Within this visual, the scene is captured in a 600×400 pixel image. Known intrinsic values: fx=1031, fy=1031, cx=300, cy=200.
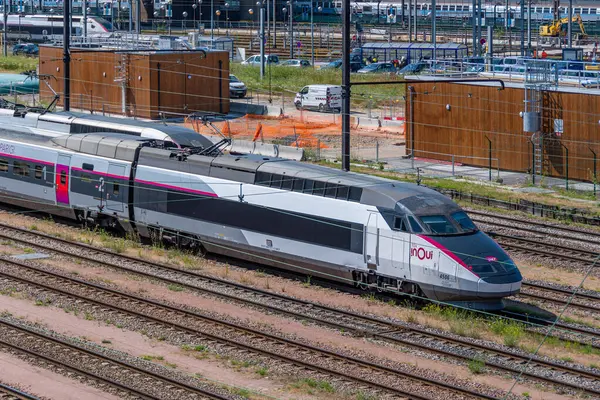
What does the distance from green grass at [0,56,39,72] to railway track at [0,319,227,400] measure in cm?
5839

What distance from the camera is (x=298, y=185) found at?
24.1 m

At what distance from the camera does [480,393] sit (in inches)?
653

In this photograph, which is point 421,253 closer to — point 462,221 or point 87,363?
point 462,221

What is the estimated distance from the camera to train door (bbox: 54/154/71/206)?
30203mm

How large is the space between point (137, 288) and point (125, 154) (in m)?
5.47

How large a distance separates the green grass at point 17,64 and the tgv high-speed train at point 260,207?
45488 millimetres

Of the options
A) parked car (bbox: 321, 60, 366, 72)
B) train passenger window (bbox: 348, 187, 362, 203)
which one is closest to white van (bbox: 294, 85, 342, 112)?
parked car (bbox: 321, 60, 366, 72)

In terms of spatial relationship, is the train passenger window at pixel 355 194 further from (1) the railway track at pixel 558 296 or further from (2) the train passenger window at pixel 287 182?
(1) the railway track at pixel 558 296

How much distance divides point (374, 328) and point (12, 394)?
24.3 ft

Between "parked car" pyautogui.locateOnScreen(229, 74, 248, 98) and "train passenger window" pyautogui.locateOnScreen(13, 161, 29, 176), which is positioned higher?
"parked car" pyautogui.locateOnScreen(229, 74, 248, 98)

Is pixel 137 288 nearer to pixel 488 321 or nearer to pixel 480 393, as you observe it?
pixel 488 321

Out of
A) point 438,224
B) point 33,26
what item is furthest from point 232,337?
point 33,26

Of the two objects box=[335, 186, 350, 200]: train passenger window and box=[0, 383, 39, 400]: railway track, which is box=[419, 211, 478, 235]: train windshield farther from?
box=[0, 383, 39, 400]: railway track

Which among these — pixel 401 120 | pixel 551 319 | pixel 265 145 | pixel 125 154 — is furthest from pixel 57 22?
pixel 551 319
